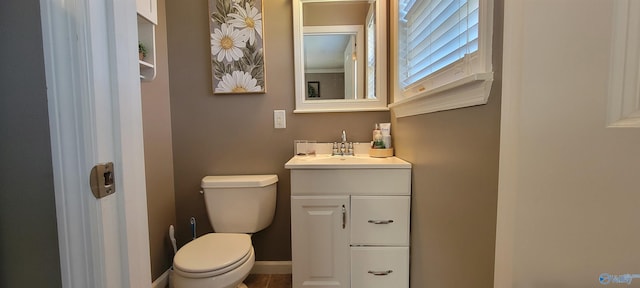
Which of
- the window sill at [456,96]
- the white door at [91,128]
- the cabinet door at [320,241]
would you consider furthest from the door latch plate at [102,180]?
the cabinet door at [320,241]

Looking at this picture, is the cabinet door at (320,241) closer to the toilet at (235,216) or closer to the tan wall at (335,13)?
the toilet at (235,216)

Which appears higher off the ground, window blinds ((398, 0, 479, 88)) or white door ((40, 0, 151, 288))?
window blinds ((398, 0, 479, 88))

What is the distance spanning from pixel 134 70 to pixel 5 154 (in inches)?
9.1

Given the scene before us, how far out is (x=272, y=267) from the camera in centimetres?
179

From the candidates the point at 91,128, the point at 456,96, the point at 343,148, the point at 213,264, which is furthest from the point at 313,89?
the point at 91,128

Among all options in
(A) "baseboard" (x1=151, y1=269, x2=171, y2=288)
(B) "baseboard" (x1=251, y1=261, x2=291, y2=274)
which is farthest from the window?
(A) "baseboard" (x1=151, y1=269, x2=171, y2=288)

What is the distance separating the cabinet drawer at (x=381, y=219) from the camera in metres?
1.28

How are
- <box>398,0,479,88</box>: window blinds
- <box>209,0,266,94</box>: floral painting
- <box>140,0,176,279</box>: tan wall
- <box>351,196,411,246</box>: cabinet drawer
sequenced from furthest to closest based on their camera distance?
1. <box>209,0,266,94</box>: floral painting
2. <box>140,0,176,279</box>: tan wall
3. <box>351,196,411,246</box>: cabinet drawer
4. <box>398,0,479,88</box>: window blinds

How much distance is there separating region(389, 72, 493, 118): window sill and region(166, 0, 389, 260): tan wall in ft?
2.10

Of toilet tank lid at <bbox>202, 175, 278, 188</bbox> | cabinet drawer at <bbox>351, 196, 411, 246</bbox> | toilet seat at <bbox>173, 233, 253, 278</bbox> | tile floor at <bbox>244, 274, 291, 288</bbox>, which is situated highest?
toilet tank lid at <bbox>202, 175, 278, 188</bbox>

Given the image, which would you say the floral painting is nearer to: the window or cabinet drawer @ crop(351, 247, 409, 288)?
the window

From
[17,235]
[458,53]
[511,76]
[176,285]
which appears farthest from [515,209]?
[176,285]

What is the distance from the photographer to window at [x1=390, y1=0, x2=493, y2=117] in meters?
0.67

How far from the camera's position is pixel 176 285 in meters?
1.23
